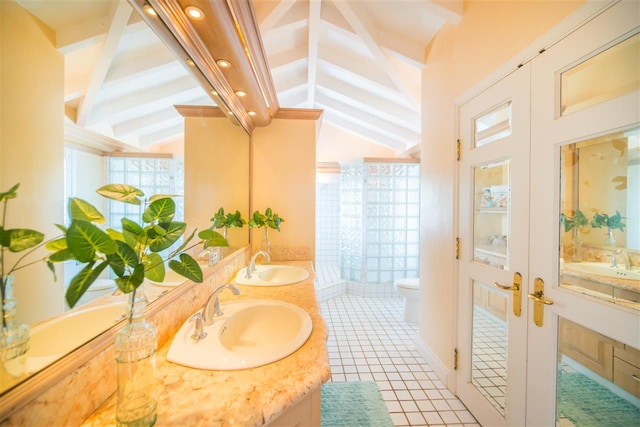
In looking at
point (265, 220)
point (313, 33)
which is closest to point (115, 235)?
point (265, 220)

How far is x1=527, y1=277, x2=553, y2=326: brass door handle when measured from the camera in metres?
1.10

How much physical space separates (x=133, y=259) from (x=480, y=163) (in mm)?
1714

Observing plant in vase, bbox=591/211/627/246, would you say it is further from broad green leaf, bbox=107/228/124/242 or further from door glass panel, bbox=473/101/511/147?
broad green leaf, bbox=107/228/124/242

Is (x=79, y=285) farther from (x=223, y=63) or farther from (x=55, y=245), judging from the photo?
(x=223, y=63)

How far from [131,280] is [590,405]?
163 cm

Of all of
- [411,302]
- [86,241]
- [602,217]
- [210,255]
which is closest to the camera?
[86,241]

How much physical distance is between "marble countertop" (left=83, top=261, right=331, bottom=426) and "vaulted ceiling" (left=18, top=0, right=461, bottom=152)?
70 centimetres

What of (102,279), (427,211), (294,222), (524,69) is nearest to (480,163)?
(524,69)

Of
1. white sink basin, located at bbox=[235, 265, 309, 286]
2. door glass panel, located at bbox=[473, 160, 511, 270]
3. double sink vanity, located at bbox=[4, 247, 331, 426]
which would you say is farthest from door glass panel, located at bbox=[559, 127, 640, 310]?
white sink basin, located at bbox=[235, 265, 309, 286]

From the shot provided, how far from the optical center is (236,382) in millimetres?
650

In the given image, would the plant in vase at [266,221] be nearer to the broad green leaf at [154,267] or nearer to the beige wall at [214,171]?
the beige wall at [214,171]

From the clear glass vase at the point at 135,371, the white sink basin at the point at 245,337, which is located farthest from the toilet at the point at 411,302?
the clear glass vase at the point at 135,371

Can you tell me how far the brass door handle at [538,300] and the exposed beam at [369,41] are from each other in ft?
6.16

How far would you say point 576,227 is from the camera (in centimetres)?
100
